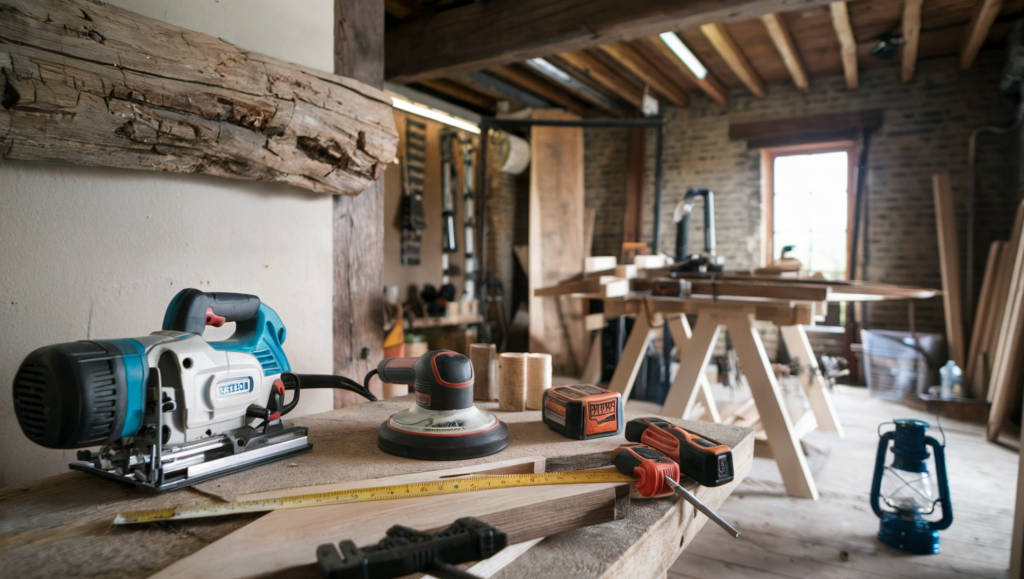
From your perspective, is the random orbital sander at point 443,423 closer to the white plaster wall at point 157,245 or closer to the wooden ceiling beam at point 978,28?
the white plaster wall at point 157,245

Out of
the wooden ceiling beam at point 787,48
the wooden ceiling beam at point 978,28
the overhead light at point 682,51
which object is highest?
the wooden ceiling beam at point 787,48

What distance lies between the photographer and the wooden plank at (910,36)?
3.81m

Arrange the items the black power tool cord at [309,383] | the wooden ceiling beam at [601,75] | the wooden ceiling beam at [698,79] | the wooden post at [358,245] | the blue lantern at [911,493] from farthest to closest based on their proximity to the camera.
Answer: the wooden ceiling beam at [601,75] → the wooden ceiling beam at [698,79] → the blue lantern at [911,493] → the wooden post at [358,245] → the black power tool cord at [309,383]

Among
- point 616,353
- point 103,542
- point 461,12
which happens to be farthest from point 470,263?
point 103,542

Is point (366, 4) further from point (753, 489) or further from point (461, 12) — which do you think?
point (753, 489)

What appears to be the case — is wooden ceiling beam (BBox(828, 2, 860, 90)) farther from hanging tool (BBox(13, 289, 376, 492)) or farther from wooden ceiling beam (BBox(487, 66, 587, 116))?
hanging tool (BBox(13, 289, 376, 492))

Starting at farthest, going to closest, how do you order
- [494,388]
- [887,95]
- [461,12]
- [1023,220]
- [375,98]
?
[887,95] < [1023,220] < [461,12] < [375,98] < [494,388]

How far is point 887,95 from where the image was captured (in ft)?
17.2

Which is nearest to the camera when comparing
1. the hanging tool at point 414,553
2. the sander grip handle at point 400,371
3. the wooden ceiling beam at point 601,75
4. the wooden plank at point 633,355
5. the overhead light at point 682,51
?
the hanging tool at point 414,553

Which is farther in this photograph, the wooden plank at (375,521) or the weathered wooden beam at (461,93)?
the weathered wooden beam at (461,93)

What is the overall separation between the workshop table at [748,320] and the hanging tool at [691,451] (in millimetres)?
1730

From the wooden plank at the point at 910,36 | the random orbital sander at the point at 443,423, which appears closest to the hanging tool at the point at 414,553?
the random orbital sander at the point at 443,423

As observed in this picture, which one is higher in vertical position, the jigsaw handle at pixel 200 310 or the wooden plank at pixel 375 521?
the jigsaw handle at pixel 200 310

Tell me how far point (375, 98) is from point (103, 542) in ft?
4.80
